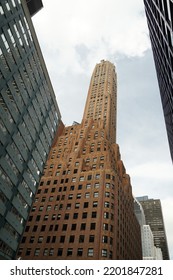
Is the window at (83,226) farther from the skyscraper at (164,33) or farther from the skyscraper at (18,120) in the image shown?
the skyscraper at (164,33)

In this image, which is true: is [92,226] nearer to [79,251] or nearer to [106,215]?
[106,215]

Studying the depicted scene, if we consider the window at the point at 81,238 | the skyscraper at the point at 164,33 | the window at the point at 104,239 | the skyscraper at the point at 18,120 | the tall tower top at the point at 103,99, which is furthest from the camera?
the tall tower top at the point at 103,99

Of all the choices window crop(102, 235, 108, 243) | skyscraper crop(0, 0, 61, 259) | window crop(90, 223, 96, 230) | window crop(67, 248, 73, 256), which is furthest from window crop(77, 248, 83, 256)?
skyscraper crop(0, 0, 61, 259)

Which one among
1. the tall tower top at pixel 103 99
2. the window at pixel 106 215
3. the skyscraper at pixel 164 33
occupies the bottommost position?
the window at pixel 106 215

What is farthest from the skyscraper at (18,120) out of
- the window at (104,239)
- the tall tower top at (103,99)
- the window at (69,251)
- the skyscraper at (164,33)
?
the tall tower top at (103,99)

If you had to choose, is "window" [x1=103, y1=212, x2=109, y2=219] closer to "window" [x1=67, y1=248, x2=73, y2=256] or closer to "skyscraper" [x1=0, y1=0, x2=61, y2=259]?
"window" [x1=67, y1=248, x2=73, y2=256]

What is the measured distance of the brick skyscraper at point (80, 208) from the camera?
60.9 metres

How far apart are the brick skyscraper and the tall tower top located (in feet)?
58.9

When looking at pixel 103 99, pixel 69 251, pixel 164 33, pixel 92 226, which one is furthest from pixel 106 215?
pixel 103 99

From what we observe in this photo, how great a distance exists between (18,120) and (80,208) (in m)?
37.4

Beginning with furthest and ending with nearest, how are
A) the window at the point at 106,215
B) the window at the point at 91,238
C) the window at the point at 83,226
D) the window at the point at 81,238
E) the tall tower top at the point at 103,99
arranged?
1. the tall tower top at the point at 103,99
2. the window at the point at 106,215
3. the window at the point at 83,226
4. the window at the point at 81,238
5. the window at the point at 91,238

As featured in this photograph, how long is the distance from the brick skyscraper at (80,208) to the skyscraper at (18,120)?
23.7m

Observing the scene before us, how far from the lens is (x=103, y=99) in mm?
129875

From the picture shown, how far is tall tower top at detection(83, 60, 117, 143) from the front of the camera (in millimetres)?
118625
